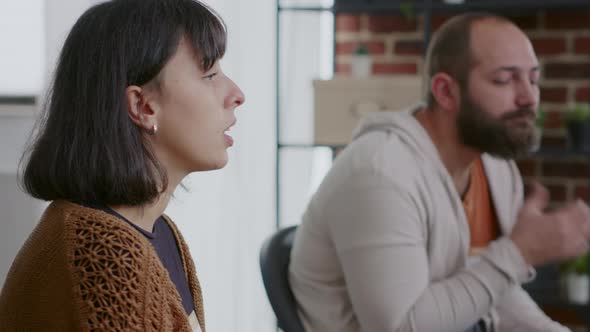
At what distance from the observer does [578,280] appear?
261 centimetres

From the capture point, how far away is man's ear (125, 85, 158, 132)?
3.00ft

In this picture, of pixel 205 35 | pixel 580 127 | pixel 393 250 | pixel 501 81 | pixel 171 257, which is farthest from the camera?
pixel 580 127

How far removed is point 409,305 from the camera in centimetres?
142

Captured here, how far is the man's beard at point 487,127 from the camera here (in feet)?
5.52

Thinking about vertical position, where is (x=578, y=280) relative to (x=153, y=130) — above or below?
below

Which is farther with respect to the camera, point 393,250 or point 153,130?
point 393,250

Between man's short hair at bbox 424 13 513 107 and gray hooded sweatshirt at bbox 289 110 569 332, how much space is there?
0.14 metres

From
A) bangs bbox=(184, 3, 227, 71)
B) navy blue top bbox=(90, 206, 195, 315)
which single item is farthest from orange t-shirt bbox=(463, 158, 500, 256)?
bangs bbox=(184, 3, 227, 71)

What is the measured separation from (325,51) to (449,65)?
4.38 ft

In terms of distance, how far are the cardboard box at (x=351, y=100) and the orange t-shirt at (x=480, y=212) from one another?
34.9 inches

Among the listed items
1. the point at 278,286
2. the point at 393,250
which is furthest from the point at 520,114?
the point at 278,286

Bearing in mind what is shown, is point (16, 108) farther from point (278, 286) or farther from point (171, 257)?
point (171, 257)

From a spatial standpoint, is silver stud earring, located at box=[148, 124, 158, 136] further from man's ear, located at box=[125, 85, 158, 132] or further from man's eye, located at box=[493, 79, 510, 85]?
man's eye, located at box=[493, 79, 510, 85]

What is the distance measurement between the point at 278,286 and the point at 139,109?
646 millimetres
